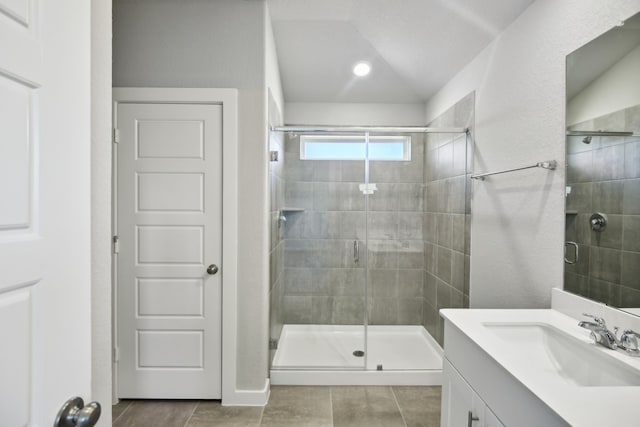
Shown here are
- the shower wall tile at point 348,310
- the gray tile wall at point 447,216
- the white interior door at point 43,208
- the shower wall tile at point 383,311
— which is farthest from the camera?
the shower wall tile at point 383,311

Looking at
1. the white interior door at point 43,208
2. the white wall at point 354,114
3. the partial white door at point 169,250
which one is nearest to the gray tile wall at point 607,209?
the white interior door at point 43,208

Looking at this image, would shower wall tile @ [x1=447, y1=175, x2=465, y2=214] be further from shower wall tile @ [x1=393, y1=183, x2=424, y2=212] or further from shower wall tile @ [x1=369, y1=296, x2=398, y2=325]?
shower wall tile @ [x1=369, y1=296, x2=398, y2=325]

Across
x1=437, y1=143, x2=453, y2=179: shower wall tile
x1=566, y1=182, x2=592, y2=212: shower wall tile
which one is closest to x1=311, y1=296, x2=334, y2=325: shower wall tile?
x1=437, y1=143, x2=453, y2=179: shower wall tile

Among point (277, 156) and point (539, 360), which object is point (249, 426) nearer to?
point (539, 360)

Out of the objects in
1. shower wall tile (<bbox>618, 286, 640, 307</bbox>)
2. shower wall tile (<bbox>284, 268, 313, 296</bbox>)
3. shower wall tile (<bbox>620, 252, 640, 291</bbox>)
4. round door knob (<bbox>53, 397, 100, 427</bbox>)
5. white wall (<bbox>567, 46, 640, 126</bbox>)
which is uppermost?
white wall (<bbox>567, 46, 640, 126</bbox>)

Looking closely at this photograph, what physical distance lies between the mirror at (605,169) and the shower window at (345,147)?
148 centimetres

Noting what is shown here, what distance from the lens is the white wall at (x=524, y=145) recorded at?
1.74 m

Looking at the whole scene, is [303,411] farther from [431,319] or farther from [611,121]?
[611,121]

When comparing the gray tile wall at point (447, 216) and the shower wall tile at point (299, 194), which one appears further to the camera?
the shower wall tile at point (299, 194)

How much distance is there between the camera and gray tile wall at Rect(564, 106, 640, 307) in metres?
1.34

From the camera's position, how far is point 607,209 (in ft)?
4.80

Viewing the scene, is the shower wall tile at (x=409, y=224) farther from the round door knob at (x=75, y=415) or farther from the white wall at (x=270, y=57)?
the round door knob at (x=75, y=415)

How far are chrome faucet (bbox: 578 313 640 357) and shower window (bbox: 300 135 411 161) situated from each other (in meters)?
2.02

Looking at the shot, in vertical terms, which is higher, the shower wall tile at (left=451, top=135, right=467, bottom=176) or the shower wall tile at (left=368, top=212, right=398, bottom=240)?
the shower wall tile at (left=451, top=135, right=467, bottom=176)
